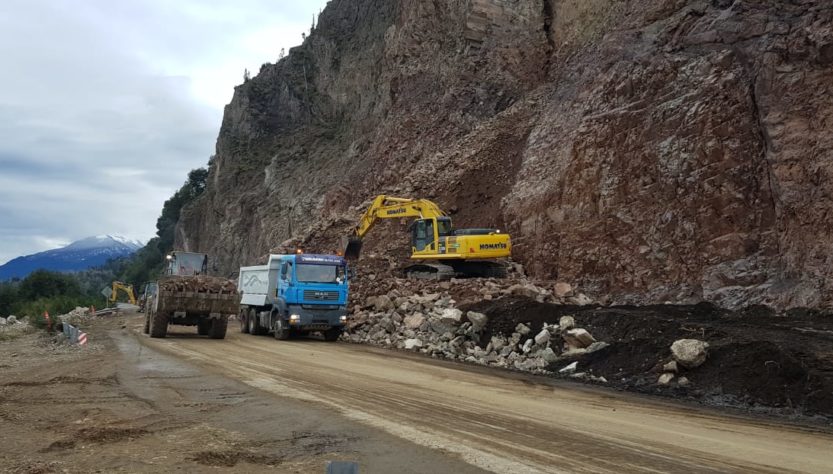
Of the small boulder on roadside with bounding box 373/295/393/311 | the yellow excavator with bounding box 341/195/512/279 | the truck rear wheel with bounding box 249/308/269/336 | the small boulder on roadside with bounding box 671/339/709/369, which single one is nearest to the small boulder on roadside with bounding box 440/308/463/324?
the small boulder on roadside with bounding box 373/295/393/311

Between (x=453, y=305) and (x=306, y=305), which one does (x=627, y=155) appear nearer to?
(x=453, y=305)

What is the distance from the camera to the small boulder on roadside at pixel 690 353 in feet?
35.8

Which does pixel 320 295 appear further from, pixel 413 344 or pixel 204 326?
pixel 204 326

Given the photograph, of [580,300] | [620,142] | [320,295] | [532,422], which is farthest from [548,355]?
[620,142]

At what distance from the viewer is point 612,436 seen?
6.67 meters

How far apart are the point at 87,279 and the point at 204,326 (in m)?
149

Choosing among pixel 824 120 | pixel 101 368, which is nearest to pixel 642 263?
pixel 824 120

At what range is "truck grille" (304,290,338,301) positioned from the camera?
18.6 meters

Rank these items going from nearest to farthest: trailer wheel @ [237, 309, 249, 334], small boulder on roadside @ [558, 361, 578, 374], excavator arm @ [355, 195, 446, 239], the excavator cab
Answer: small boulder on roadside @ [558, 361, 578, 374] → trailer wheel @ [237, 309, 249, 334] → the excavator cab → excavator arm @ [355, 195, 446, 239]

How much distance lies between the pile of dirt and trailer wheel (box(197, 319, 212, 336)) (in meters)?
9.05

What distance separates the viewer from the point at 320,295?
18688mm

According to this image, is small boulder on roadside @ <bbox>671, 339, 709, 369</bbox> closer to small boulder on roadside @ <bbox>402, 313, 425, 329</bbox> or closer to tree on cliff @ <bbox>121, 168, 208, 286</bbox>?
small boulder on roadside @ <bbox>402, 313, 425, 329</bbox>

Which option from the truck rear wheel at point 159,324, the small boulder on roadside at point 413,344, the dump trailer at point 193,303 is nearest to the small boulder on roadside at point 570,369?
the small boulder on roadside at point 413,344

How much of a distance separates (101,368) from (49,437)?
5.49 m
